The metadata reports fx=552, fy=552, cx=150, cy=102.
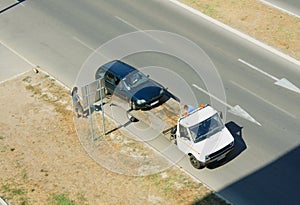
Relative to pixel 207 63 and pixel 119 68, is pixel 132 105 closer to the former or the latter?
pixel 119 68

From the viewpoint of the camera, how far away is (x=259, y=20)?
109 feet

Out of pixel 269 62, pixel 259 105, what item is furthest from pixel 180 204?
pixel 269 62

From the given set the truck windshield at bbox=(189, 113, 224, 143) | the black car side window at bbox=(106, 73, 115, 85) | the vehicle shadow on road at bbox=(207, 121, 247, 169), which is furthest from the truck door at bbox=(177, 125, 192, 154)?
the black car side window at bbox=(106, 73, 115, 85)

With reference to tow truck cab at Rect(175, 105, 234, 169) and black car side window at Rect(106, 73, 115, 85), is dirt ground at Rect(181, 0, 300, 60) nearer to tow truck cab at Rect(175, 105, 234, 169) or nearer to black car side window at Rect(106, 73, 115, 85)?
tow truck cab at Rect(175, 105, 234, 169)

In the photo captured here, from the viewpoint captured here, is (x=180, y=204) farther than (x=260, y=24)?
No

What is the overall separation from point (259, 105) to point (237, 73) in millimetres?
2895

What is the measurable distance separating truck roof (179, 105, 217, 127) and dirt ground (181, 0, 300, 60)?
28.7 feet

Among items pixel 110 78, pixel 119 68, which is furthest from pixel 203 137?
pixel 119 68

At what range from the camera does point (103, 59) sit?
99.3ft

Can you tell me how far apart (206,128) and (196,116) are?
0.71m

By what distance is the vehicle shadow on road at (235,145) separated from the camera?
23.7 metres

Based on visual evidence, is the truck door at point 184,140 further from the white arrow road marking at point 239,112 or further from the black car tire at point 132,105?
the white arrow road marking at point 239,112

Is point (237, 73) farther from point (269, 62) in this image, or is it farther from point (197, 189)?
point (197, 189)

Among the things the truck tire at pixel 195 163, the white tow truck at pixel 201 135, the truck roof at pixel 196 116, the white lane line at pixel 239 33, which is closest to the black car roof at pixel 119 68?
the white tow truck at pixel 201 135
